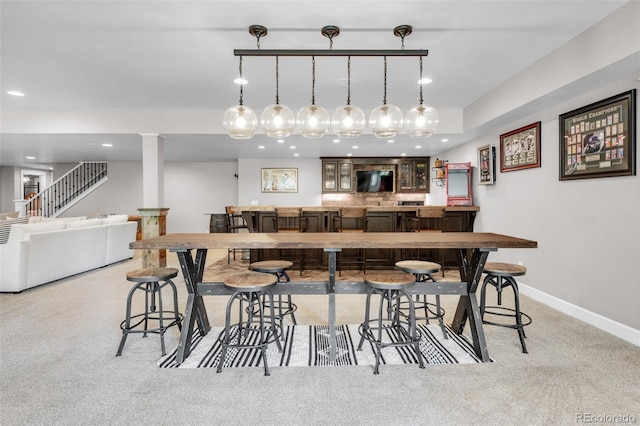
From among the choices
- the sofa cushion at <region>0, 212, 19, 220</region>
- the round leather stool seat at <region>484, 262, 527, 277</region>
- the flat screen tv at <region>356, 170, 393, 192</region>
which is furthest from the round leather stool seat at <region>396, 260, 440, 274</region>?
the sofa cushion at <region>0, 212, 19, 220</region>

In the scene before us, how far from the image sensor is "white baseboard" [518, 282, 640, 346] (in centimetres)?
288

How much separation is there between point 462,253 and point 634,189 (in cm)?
152

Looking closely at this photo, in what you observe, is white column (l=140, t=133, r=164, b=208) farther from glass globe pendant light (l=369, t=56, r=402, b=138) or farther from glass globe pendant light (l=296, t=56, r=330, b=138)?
glass globe pendant light (l=369, t=56, r=402, b=138)

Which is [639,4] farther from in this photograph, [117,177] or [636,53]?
[117,177]

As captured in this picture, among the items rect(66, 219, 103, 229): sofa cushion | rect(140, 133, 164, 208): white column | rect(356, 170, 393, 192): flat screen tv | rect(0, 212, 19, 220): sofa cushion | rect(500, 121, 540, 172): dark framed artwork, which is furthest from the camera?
rect(356, 170, 393, 192): flat screen tv

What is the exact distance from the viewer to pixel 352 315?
11.9ft

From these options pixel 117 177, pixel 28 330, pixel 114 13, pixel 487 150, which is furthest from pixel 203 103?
pixel 117 177

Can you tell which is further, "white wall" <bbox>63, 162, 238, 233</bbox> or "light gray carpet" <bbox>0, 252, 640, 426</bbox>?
"white wall" <bbox>63, 162, 238, 233</bbox>

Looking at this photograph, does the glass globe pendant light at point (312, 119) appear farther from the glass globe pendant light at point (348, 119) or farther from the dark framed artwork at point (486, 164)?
the dark framed artwork at point (486, 164)

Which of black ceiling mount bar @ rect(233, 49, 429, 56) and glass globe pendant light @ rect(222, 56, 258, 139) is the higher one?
black ceiling mount bar @ rect(233, 49, 429, 56)

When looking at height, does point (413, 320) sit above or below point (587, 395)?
above

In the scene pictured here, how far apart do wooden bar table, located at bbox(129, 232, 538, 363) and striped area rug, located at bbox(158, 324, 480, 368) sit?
0.09 m

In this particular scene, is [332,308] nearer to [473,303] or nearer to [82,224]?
[473,303]

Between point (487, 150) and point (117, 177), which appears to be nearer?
point (487, 150)
